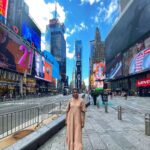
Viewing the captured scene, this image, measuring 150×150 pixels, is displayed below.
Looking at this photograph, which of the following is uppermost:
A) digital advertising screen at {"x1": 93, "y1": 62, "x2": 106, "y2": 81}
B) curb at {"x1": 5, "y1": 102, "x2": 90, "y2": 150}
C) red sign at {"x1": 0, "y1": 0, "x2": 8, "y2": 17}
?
red sign at {"x1": 0, "y1": 0, "x2": 8, "y2": 17}

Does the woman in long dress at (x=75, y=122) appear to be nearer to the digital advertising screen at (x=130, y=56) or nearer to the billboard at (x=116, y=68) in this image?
the digital advertising screen at (x=130, y=56)

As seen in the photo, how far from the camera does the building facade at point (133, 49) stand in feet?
268

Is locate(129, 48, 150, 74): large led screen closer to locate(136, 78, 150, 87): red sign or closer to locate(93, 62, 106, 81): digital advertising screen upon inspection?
locate(136, 78, 150, 87): red sign

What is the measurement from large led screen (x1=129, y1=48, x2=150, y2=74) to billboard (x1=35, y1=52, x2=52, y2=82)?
46.8 meters

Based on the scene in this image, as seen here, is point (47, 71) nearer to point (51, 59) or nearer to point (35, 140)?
point (51, 59)

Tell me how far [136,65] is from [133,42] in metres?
11.2

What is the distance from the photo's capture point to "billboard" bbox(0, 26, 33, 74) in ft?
246

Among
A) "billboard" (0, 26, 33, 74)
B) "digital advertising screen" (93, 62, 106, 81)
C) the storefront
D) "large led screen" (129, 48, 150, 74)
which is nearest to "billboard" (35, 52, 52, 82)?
"billboard" (0, 26, 33, 74)

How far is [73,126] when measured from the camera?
6.89 m

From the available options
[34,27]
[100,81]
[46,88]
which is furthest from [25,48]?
[100,81]

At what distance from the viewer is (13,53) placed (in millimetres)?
84812

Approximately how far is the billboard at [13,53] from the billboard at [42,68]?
57.7 ft

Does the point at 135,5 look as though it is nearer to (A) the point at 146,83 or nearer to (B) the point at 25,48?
(A) the point at 146,83

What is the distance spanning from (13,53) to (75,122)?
8091 cm
